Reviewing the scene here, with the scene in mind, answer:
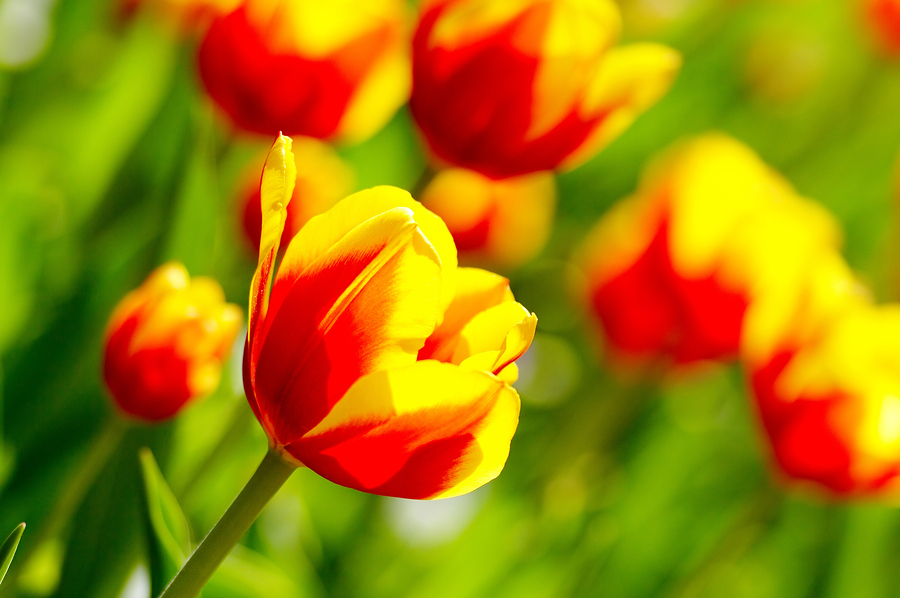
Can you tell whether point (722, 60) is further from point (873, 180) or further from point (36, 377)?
point (36, 377)

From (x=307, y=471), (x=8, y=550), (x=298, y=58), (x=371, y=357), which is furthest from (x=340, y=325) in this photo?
(x=307, y=471)

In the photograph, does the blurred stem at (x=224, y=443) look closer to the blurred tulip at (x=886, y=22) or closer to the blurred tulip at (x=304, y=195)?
the blurred tulip at (x=304, y=195)

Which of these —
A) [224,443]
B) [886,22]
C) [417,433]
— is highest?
[417,433]

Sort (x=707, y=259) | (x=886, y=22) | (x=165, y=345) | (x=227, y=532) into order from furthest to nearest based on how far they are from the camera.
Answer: (x=886, y=22) → (x=707, y=259) → (x=165, y=345) → (x=227, y=532)

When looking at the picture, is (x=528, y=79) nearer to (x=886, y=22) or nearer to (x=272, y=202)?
(x=272, y=202)

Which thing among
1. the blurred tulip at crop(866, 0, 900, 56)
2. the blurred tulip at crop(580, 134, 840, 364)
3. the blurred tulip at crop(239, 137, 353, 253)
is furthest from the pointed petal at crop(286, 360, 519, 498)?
the blurred tulip at crop(866, 0, 900, 56)

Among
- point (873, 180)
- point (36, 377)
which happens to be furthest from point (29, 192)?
point (873, 180)
